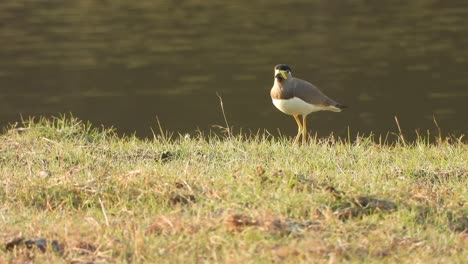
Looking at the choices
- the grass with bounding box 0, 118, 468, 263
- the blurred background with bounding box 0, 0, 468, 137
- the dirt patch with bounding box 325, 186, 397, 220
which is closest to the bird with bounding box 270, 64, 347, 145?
the grass with bounding box 0, 118, 468, 263

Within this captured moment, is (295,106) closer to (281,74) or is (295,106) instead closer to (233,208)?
(281,74)

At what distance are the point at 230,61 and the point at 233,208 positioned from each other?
42.1ft

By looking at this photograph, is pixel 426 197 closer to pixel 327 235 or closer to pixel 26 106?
pixel 327 235

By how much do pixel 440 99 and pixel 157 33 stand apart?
7.19 m

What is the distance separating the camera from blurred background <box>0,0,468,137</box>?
46.2ft

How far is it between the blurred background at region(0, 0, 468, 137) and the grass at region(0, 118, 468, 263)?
257 inches

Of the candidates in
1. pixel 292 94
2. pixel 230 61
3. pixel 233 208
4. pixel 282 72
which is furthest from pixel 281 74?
pixel 230 61

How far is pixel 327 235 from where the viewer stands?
14.8 feet

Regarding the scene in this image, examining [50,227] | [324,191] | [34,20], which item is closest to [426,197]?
[324,191]

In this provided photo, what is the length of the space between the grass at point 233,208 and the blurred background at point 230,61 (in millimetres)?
6536

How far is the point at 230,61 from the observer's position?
690 inches

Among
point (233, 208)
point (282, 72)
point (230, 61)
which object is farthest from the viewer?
point (230, 61)

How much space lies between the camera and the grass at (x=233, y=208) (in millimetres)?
4348

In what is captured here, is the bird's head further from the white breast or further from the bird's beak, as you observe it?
the white breast
